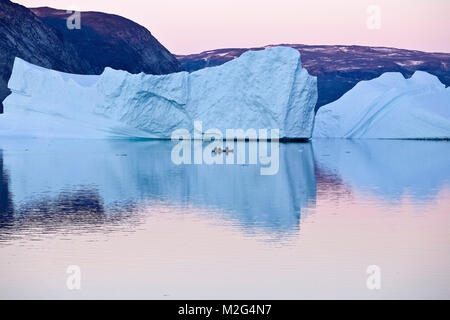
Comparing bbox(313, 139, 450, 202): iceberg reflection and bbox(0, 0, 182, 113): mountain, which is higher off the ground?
bbox(0, 0, 182, 113): mountain

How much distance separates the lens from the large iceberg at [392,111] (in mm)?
46750

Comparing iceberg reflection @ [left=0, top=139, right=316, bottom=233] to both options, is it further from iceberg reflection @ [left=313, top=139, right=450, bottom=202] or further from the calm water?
iceberg reflection @ [left=313, top=139, right=450, bottom=202]

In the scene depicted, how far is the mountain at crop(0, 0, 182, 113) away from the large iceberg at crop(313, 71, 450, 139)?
33831 mm

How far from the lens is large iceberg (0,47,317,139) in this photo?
4066 centimetres

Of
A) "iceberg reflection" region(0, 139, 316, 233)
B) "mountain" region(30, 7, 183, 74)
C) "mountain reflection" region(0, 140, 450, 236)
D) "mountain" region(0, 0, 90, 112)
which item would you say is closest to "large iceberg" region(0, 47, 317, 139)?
"mountain reflection" region(0, 140, 450, 236)

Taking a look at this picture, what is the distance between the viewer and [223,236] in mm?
9648

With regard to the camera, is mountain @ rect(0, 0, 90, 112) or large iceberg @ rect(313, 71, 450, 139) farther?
mountain @ rect(0, 0, 90, 112)

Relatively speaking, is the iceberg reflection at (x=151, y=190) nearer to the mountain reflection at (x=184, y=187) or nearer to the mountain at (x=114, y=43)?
the mountain reflection at (x=184, y=187)

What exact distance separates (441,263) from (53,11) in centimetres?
11040

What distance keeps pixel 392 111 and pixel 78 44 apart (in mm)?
64052

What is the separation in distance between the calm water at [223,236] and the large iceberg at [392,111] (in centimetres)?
2958

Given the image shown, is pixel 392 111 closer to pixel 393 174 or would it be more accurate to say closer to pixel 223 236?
pixel 393 174

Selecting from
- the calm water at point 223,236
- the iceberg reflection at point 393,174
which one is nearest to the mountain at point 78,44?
the iceberg reflection at point 393,174
